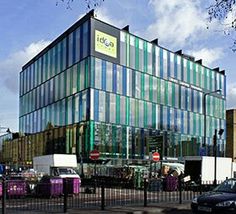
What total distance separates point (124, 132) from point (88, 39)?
1198 centimetres

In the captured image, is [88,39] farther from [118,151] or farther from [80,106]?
[118,151]

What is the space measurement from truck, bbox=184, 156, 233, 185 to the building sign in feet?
68.8

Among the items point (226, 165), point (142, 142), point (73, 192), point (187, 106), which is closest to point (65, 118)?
point (142, 142)

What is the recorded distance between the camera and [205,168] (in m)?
38.8

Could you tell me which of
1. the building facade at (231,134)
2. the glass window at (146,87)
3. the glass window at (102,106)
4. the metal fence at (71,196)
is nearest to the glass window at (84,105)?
the glass window at (102,106)

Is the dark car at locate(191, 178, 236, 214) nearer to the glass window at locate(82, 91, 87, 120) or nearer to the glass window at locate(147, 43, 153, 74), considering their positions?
the glass window at locate(82, 91, 87, 120)

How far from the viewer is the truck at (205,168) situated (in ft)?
127

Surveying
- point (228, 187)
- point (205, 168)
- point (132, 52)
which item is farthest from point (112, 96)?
point (228, 187)

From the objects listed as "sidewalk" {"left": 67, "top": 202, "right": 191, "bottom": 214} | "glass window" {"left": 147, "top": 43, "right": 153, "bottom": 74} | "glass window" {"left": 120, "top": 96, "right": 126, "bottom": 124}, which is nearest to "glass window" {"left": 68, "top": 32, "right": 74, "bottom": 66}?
"glass window" {"left": 120, "top": 96, "right": 126, "bottom": 124}

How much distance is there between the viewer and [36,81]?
2904 inches

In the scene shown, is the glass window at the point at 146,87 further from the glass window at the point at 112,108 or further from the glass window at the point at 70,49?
the glass window at the point at 70,49

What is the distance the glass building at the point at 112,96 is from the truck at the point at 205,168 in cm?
1557

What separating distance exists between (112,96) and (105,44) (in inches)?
243

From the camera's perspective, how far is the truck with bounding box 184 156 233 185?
1522 inches
